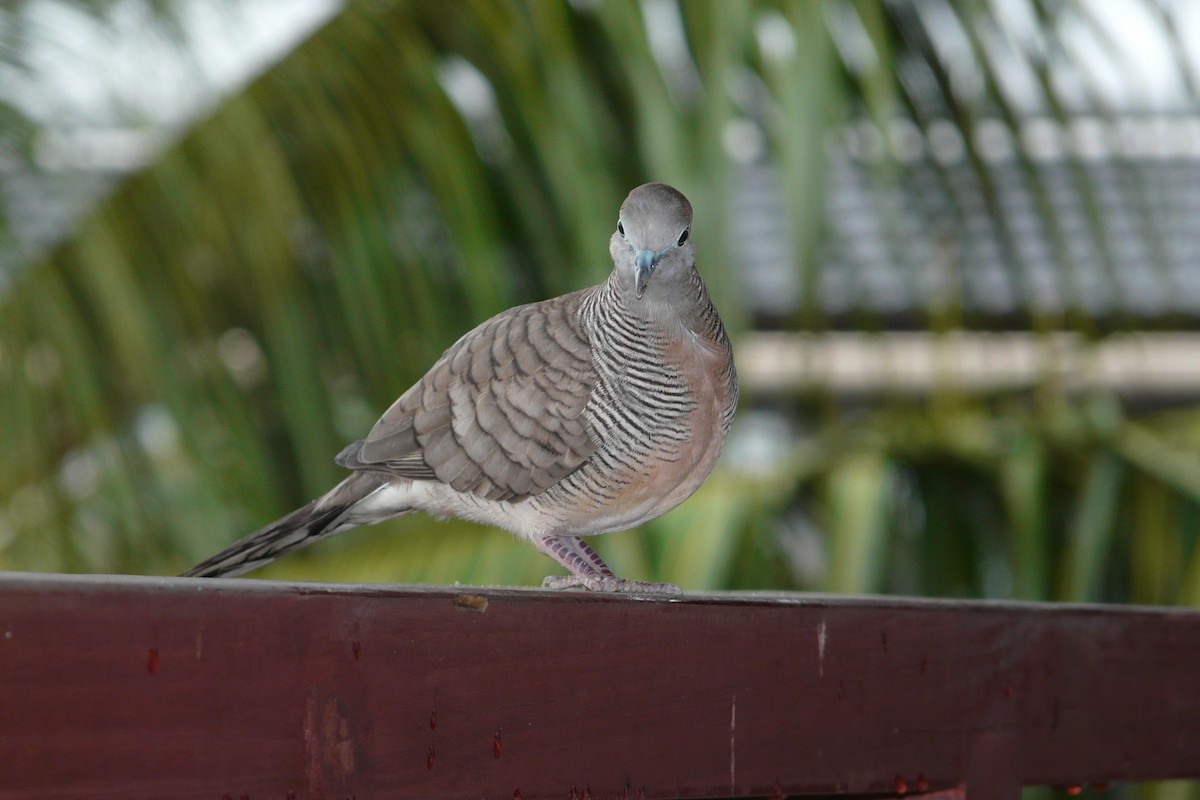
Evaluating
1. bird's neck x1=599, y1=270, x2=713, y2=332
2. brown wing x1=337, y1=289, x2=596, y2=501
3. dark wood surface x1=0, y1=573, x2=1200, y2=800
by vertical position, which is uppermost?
bird's neck x1=599, y1=270, x2=713, y2=332

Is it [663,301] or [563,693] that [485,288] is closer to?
[663,301]

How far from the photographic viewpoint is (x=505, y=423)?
1503 millimetres

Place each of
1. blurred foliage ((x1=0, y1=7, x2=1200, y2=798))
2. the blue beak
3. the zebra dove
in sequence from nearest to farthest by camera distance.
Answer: the blue beak < the zebra dove < blurred foliage ((x1=0, y1=7, x2=1200, y2=798))

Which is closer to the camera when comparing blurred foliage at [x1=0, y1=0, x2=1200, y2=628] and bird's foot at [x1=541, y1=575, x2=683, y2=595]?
bird's foot at [x1=541, y1=575, x2=683, y2=595]

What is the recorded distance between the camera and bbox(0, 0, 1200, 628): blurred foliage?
91.5 inches

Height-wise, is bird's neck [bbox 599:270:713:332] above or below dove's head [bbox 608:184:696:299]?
below

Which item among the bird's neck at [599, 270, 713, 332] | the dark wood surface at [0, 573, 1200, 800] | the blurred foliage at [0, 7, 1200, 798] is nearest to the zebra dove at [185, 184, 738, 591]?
the bird's neck at [599, 270, 713, 332]

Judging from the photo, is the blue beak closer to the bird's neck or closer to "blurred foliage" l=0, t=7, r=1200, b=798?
the bird's neck

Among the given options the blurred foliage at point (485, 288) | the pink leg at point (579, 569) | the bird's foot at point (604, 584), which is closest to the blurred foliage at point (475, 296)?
the blurred foliage at point (485, 288)

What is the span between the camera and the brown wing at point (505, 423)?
4.90ft

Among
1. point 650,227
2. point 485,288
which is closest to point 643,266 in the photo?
point 650,227

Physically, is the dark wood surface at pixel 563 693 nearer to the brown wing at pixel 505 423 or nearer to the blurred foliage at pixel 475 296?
the brown wing at pixel 505 423

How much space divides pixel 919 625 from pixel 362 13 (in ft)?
5.71

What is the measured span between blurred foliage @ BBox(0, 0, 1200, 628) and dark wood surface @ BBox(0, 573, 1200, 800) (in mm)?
756
